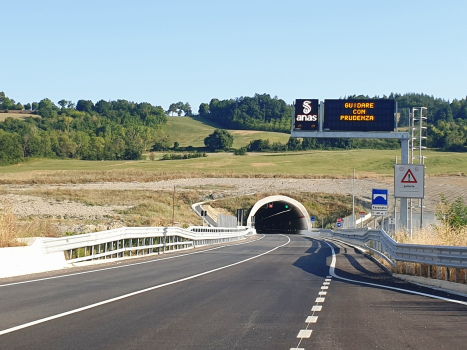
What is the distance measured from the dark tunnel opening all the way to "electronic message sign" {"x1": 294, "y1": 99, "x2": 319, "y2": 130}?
48976mm

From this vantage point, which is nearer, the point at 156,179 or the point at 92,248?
the point at 92,248

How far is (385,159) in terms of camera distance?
129 m

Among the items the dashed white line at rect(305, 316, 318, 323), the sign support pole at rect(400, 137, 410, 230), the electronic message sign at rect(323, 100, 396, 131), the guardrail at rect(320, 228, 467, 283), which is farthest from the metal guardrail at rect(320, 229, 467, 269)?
the electronic message sign at rect(323, 100, 396, 131)

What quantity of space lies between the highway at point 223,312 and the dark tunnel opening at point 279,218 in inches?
2799

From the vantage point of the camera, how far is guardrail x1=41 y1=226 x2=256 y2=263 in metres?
20.2

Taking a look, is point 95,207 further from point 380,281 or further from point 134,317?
point 134,317

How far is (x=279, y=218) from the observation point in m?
108

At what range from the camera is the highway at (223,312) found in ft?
27.7

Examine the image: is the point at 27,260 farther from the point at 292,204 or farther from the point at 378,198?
the point at 292,204

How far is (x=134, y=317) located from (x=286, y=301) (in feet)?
11.0

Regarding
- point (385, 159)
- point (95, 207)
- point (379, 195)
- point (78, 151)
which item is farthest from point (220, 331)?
point (78, 151)

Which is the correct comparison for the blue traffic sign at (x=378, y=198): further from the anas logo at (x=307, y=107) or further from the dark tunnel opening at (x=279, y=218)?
the dark tunnel opening at (x=279, y=218)

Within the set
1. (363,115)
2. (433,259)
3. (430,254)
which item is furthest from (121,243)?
(363,115)

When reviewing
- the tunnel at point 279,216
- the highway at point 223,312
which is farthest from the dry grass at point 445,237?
the tunnel at point 279,216
